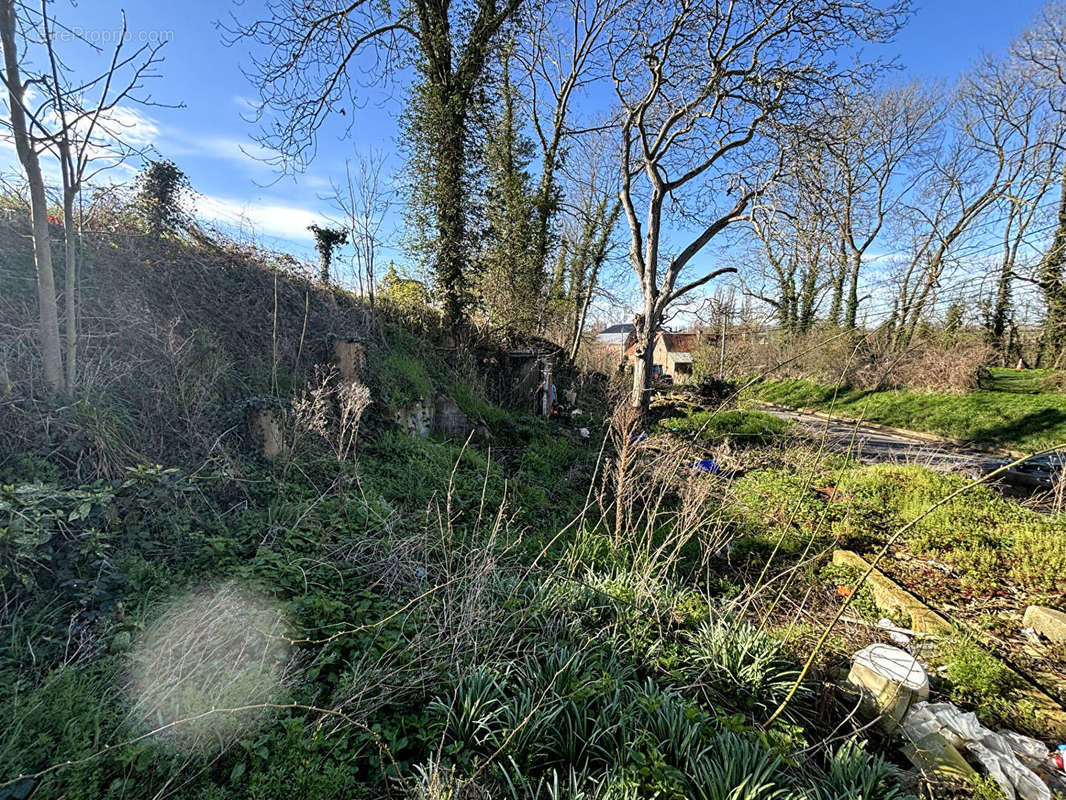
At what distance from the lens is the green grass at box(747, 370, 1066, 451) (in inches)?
360

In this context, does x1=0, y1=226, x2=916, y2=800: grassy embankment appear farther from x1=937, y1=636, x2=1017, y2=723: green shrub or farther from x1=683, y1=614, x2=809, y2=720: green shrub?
x1=937, y1=636, x2=1017, y2=723: green shrub

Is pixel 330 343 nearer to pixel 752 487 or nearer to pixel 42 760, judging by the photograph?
pixel 42 760

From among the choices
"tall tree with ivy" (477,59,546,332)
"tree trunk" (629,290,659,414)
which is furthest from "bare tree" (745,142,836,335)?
"tall tree with ivy" (477,59,546,332)

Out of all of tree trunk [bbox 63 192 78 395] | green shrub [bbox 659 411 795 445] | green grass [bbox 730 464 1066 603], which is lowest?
green grass [bbox 730 464 1066 603]

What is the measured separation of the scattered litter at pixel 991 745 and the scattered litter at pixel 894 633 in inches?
30.8

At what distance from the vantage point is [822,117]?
695cm

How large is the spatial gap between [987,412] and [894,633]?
37.5 ft

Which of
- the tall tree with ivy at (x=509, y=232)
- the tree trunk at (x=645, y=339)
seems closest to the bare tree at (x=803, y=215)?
the tree trunk at (x=645, y=339)

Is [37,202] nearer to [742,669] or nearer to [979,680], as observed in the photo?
[742,669]

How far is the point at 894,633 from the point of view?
9.97 ft

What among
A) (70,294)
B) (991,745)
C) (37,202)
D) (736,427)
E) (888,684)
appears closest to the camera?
(991,745)

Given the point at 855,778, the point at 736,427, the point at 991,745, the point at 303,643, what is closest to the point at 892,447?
the point at 736,427

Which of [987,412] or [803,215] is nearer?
[803,215]

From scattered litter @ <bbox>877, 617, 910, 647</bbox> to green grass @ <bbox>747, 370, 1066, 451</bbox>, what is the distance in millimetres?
5592
